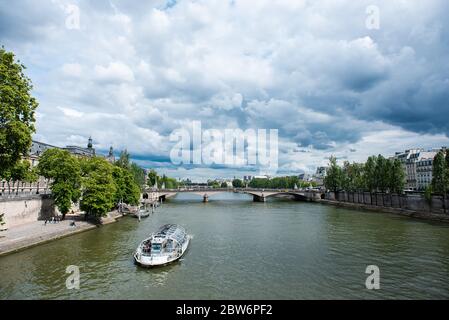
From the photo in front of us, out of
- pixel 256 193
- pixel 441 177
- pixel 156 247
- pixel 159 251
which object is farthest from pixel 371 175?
pixel 159 251

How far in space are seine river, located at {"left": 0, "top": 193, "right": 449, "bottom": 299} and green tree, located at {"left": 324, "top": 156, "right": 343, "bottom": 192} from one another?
81.9 meters

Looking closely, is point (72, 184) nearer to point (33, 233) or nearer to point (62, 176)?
point (62, 176)

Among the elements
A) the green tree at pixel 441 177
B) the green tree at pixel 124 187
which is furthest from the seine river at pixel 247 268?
the green tree at pixel 124 187

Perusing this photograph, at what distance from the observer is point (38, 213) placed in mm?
56438

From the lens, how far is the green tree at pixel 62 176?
175ft

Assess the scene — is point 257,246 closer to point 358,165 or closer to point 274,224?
point 274,224

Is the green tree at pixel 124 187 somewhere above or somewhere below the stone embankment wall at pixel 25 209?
above

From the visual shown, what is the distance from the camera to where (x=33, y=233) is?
135ft

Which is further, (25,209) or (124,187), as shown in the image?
(124,187)

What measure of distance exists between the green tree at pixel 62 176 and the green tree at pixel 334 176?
9860 cm

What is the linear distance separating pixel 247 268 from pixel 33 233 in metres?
28.6

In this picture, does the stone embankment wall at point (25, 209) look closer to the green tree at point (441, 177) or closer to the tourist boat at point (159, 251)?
the tourist boat at point (159, 251)

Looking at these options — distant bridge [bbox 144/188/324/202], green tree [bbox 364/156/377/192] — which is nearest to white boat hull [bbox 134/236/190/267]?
green tree [bbox 364/156/377/192]
